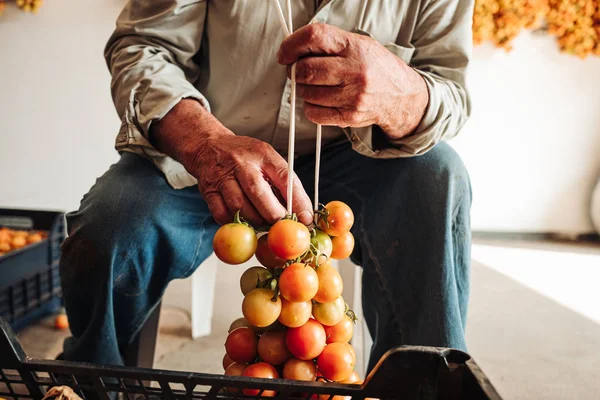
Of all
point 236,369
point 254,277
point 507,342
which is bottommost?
point 507,342

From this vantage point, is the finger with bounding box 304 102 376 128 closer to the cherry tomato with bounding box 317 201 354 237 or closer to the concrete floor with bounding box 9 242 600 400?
the cherry tomato with bounding box 317 201 354 237

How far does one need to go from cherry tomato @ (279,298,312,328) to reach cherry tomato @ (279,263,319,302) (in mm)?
17

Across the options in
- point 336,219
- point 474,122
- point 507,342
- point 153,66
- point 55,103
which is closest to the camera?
point 336,219

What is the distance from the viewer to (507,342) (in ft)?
4.54

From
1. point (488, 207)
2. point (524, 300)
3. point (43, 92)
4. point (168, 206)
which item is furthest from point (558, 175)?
point (43, 92)

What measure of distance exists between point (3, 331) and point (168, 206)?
33 centimetres

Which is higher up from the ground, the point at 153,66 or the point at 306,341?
the point at 153,66

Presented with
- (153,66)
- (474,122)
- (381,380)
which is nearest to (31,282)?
(153,66)

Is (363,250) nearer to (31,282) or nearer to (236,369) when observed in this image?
(236,369)

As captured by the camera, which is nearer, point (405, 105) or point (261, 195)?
point (261, 195)

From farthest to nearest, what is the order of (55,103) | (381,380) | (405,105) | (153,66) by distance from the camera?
(55,103) < (153,66) < (405,105) < (381,380)

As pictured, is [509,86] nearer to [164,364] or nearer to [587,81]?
[587,81]

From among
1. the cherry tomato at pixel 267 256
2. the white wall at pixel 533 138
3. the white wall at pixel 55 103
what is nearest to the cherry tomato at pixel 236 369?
the cherry tomato at pixel 267 256

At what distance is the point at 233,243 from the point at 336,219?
4.9 inches
